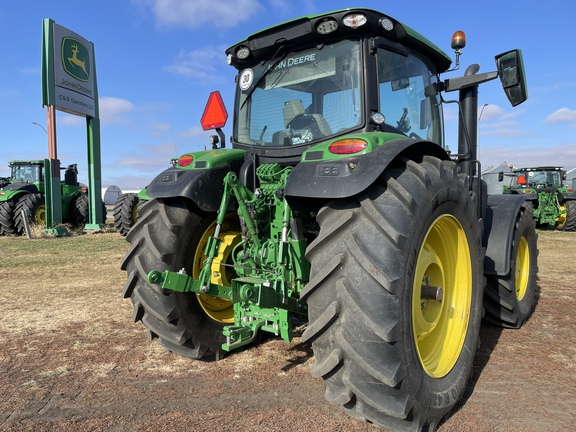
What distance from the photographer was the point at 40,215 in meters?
15.2

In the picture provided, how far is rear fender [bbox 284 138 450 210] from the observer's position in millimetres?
2205

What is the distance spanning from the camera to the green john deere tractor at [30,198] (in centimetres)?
1395

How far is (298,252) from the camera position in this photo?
283 centimetres

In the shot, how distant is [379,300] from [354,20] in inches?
71.8

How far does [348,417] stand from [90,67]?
647 inches

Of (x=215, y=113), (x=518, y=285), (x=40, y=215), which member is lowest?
(x=518, y=285)

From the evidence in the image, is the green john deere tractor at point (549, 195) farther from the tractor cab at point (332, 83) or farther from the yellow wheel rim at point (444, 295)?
the yellow wheel rim at point (444, 295)

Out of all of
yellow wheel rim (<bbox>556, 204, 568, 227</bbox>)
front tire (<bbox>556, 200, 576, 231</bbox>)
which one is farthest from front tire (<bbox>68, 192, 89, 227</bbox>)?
yellow wheel rim (<bbox>556, 204, 568, 227</bbox>)

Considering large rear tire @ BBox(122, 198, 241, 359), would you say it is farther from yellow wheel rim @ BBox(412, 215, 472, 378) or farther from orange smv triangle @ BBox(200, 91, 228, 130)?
yellow wheel rim @ BBox(412, 215, 472, 378)

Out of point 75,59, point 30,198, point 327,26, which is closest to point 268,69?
point 327,26

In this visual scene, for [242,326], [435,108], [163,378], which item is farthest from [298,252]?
[435,108]

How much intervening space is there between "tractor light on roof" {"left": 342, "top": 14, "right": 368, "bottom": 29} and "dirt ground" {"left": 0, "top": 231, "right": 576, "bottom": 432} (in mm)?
2321

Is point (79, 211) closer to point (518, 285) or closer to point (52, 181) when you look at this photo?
point (52, 181)

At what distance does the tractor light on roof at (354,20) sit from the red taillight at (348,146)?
92 cm
